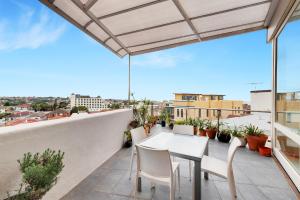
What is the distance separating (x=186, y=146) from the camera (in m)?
2.14

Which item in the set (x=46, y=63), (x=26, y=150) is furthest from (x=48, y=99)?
(x=46, y=63)

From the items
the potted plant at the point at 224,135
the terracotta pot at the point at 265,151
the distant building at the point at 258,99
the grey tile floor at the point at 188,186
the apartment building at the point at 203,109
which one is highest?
the distant building at the point at 258,99

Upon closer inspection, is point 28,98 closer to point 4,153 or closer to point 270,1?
point 4,153

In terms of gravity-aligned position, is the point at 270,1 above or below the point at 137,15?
above

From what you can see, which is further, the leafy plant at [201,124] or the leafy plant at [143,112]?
the leafy plant at [201,124]

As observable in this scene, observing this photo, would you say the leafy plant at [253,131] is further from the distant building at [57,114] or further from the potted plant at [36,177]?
the potted plant at [36,177]

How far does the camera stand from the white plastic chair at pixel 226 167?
5.85 ft

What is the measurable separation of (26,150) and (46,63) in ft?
10.8

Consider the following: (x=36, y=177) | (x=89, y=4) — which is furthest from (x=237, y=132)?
(x=36, y=177)

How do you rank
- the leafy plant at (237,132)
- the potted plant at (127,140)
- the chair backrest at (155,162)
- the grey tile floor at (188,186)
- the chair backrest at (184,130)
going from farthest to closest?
1. the leafy plant at (237,132)
2. the potted plant at (127,140)
3. the chair backrest at (184,130)
4. the grey tile floor at (188,186)
5. the chair backrest at (155,162)

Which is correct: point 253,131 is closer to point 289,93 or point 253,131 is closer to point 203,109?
point 289,93

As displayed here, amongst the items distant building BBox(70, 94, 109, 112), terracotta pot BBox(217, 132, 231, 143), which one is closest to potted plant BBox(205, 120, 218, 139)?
terracotta pot BBox(217, 132, 231, 143)

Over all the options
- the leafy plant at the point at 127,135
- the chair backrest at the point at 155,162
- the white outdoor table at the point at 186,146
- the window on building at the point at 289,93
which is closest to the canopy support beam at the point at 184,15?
the window on building at the point at 289,93

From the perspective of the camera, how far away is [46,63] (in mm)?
4219
